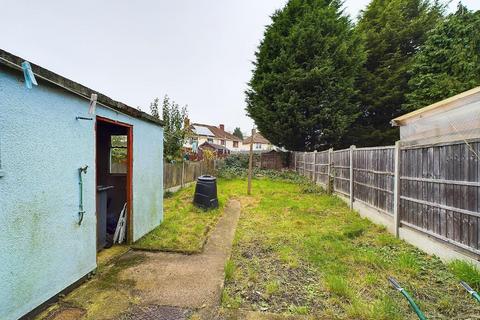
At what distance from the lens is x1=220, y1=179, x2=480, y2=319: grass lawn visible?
8.25 feet

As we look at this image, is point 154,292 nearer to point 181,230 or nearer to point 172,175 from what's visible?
point 181,230

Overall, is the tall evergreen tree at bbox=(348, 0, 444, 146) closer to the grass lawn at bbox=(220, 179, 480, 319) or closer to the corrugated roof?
the grass lawn at bbox=(220, 179, 480, 319)

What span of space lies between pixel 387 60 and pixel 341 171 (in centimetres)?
1355

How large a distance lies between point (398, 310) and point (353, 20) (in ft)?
68.3

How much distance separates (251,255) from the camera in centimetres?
402

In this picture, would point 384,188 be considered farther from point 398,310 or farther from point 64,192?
point 64,192

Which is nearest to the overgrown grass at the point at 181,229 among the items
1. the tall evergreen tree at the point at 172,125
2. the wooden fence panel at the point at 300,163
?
the tall evergreen tree at the point at 172,125

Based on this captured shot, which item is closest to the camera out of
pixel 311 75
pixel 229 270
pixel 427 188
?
pixel 229 270

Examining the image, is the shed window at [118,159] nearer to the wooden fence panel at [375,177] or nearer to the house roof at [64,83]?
the house roof at [64,83]

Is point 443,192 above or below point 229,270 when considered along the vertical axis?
above

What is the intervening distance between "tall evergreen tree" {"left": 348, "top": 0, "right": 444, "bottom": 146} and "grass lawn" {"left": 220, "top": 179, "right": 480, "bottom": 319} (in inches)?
577

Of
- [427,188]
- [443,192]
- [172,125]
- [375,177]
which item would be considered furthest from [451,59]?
[172,125]

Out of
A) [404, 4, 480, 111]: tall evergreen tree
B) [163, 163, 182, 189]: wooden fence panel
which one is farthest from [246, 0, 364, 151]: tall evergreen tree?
[163, 163, 182, 189]: wooden fence panel

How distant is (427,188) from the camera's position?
13.1 ft
